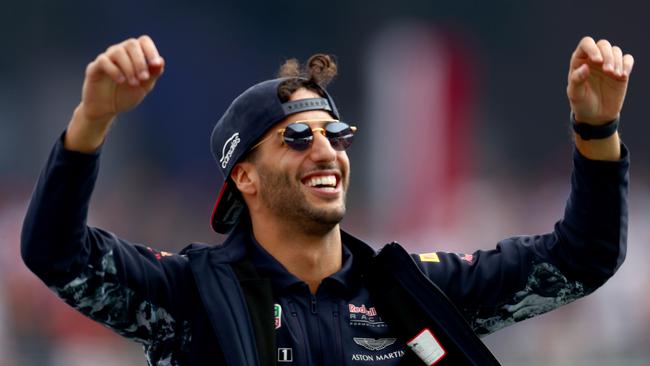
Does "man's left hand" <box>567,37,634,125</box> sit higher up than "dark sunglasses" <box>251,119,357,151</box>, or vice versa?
"man's left hand" <box>567,37,634,125</box>

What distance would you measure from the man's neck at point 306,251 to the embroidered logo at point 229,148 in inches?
11.5

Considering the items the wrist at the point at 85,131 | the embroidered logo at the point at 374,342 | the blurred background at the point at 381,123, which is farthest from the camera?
the blurred background at the point at 381,123

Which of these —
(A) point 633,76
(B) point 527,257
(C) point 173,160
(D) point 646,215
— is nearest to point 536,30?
(A) point 633,76

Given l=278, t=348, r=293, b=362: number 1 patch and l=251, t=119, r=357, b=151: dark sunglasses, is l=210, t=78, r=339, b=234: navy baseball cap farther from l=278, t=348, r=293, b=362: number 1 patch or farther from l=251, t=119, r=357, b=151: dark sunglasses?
l=278, t=348, r=293, b=362: number 1 patch

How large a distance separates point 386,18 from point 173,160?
293 cm

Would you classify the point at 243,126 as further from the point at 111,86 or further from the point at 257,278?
the point at 111,86

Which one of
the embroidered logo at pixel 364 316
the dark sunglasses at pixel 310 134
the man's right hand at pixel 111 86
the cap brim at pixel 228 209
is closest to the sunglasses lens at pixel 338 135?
the dark sunglasses at pixel 310 134

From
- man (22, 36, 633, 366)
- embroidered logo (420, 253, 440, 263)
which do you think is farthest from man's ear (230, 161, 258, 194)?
embroidered logo (420, 253, 440, 263)

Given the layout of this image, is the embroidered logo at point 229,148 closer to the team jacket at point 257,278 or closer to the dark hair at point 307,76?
the dark hair at point 307,76

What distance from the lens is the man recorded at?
3.54 metres

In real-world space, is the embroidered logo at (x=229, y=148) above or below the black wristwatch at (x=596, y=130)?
below

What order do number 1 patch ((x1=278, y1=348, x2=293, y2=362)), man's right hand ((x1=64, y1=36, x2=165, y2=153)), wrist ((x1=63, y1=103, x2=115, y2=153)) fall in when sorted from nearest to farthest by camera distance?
man's right hand ((x1=64, y1=36, x2=165, y2=153)) < wrist ((x1=63, y1=103, x2=115, y2=153)) < number 1 patch ((x1=278, y1=348, x2=293, y2=362))

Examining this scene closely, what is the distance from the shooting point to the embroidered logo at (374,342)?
3.95 m

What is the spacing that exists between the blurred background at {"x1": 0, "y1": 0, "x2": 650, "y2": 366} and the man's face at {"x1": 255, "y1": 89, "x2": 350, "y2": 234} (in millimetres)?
5812
